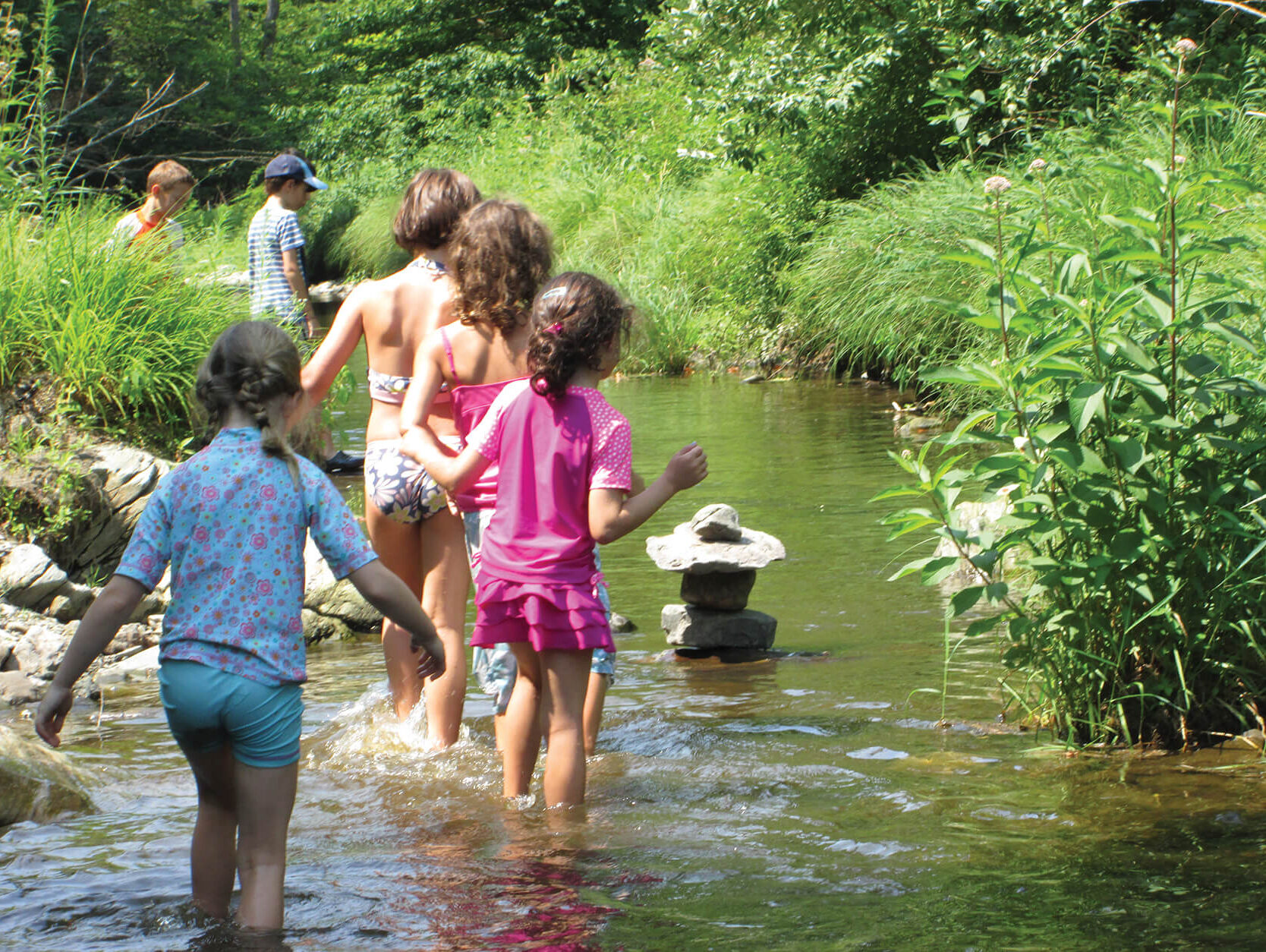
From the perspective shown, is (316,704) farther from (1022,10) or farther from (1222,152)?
(1022,10)

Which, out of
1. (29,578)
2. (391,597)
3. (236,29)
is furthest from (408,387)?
(236,29)

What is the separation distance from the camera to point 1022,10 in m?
12.7

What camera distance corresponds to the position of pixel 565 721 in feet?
12.6

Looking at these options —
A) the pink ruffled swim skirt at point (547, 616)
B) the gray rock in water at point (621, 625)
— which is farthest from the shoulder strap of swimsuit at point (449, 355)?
the gray rock in water at point (621, 625)

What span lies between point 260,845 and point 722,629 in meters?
3.11

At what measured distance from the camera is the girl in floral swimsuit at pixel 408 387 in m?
4.46

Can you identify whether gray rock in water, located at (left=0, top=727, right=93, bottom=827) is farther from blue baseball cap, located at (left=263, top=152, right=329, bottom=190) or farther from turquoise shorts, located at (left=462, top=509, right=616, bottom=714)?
blue baseball cap, located at (left=263, top=152, right=329, bottom=190)

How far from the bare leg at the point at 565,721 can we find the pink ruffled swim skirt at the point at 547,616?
2.1 inches

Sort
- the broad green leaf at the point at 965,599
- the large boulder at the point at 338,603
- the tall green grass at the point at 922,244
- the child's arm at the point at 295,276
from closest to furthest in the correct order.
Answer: the broad green leaf at the point at 965,599 < the large boulder at the point at 338,603 < the child's arm at the point at 295,276 < the tall green grass at the point at 922,244

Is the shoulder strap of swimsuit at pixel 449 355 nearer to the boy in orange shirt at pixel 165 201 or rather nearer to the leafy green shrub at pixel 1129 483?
the leafy green shrub at pixel 1129 483

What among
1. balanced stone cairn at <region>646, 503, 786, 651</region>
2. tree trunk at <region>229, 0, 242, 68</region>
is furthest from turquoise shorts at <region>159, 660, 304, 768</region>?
tree trunk at <region>229, 0, 242, 68</region>

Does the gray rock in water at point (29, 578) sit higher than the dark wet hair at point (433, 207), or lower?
lower

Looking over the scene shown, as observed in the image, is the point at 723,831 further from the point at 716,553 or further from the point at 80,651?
the point at 716,553

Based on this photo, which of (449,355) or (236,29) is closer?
(449,355)
